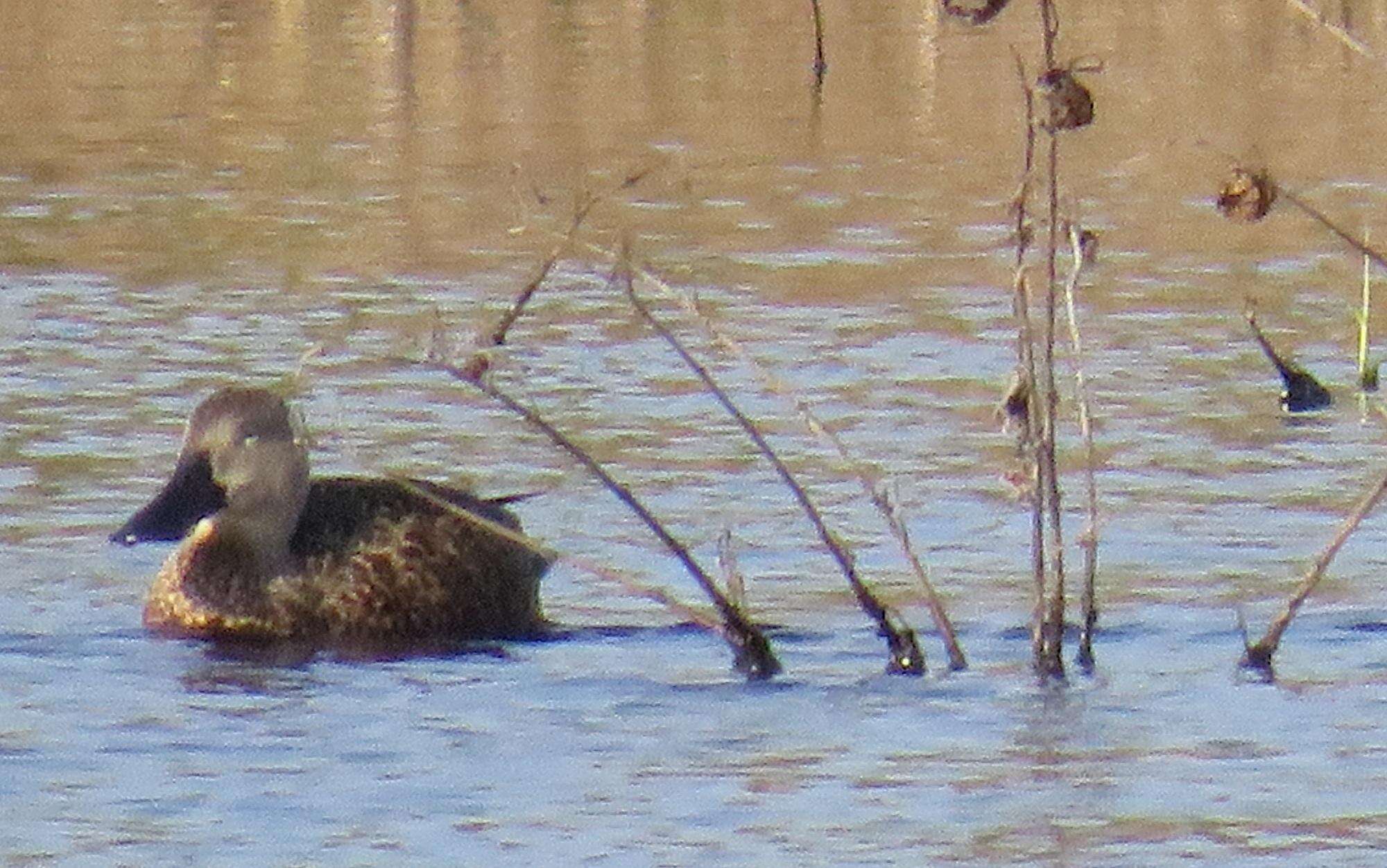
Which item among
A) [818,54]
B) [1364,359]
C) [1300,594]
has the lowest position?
[818,54]

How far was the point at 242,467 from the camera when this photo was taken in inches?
333

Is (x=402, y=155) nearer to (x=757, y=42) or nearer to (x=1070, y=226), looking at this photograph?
(x=757, y=42)

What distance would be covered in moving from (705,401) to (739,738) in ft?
12.8

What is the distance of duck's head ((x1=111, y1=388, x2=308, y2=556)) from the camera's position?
8.47 m

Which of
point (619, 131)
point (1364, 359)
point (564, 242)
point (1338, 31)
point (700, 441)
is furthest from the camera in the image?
point (619, 131)

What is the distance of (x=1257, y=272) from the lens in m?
12.9

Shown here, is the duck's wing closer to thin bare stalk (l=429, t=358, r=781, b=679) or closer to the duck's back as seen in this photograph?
the duck's back

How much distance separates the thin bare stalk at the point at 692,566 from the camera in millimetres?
6754

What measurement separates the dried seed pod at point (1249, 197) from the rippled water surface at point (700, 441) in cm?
10

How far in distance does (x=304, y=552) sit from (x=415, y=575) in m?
0.31

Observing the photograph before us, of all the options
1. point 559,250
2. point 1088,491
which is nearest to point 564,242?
point 559,250

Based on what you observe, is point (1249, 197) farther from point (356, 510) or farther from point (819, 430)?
point (356, 510)

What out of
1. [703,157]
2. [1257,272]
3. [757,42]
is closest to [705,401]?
[1257,272]

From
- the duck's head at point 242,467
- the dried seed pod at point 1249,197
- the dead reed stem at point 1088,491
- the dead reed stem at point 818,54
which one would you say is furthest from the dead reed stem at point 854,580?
the dead reed stem at point 818,54
